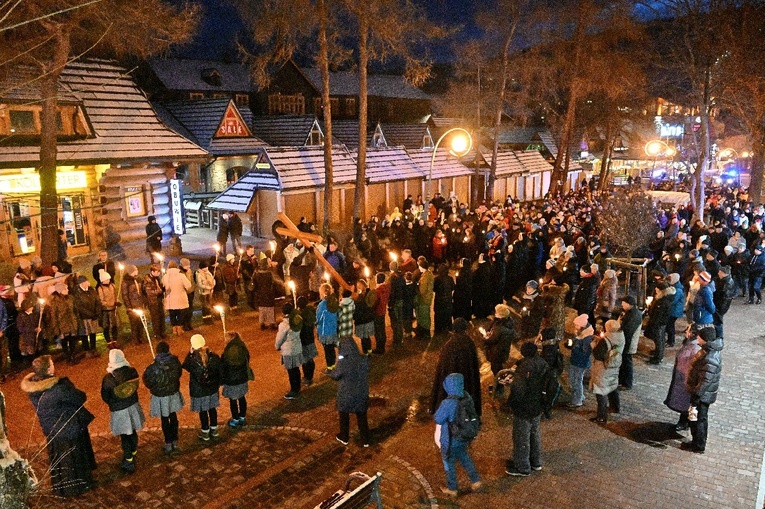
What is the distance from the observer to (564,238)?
18.5 metres

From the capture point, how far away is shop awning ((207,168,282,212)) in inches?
912

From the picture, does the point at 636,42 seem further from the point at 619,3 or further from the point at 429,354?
the point at 429,354

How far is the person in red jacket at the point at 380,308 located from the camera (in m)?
11.9

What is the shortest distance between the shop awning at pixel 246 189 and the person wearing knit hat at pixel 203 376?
15.1 m

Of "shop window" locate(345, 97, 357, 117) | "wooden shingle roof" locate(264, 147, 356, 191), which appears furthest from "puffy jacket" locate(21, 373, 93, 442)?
"shop window" locate(345, 97, 357, 117)

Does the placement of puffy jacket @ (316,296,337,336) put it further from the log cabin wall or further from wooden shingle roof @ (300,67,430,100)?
wooden shingle roof @ (300,67,430,100)

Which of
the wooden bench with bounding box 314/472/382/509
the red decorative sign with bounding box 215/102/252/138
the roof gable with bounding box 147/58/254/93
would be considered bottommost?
the wooden bench with bounding box 314/472/382/509

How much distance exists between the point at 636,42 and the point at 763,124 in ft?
25.8

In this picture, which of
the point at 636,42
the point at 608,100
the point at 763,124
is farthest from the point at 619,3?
the point at 608,100

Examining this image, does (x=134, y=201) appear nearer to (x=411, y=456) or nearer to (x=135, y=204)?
(x=135, y=204)

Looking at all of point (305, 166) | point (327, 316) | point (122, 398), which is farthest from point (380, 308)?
point (305, 166)

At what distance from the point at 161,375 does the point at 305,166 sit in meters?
18.1

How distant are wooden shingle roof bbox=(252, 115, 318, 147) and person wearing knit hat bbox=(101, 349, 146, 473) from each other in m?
29.5

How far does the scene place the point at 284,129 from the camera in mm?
37438
